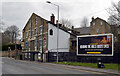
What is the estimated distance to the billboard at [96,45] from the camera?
1084 inches

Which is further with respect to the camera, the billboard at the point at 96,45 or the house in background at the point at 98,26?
the house in background at the point at 98,26

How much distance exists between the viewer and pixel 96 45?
1140 inches

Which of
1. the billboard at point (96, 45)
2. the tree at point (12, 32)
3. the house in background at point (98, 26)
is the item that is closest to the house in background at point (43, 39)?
the billboard at point (96, 45)

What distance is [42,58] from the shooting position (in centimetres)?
3631

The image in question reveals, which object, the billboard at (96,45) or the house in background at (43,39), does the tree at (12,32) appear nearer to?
the house in background at (43,39)

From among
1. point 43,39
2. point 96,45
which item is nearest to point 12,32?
point 43,39

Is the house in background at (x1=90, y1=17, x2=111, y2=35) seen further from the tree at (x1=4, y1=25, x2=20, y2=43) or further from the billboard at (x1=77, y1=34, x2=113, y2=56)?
the tree at (x1=4, y1=25, x2=20, y2=43)

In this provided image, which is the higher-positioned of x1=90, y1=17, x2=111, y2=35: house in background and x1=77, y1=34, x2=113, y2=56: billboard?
x1=90, y1=17, x2=111, y2=35: house in background

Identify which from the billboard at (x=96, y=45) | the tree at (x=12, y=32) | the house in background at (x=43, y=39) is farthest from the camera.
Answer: the tree at (x=12, y=32)

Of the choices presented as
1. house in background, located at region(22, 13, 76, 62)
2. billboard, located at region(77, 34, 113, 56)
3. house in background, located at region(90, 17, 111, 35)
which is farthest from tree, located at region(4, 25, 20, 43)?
billboard, located at region(77, 34, 113, 56)

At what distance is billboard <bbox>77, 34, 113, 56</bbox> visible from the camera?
Result: 27536 mm

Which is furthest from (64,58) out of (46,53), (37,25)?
(37,25)

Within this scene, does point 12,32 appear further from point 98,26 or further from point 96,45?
point 96,45

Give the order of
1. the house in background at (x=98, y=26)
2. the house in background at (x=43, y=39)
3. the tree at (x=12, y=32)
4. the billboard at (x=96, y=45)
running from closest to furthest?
1. the billboard at (x=96, y=45)
2. the house in background at (x=43, y=39)
3. the house in background at (x=98, y=26)
4. the tree at (x=12, y=32)
